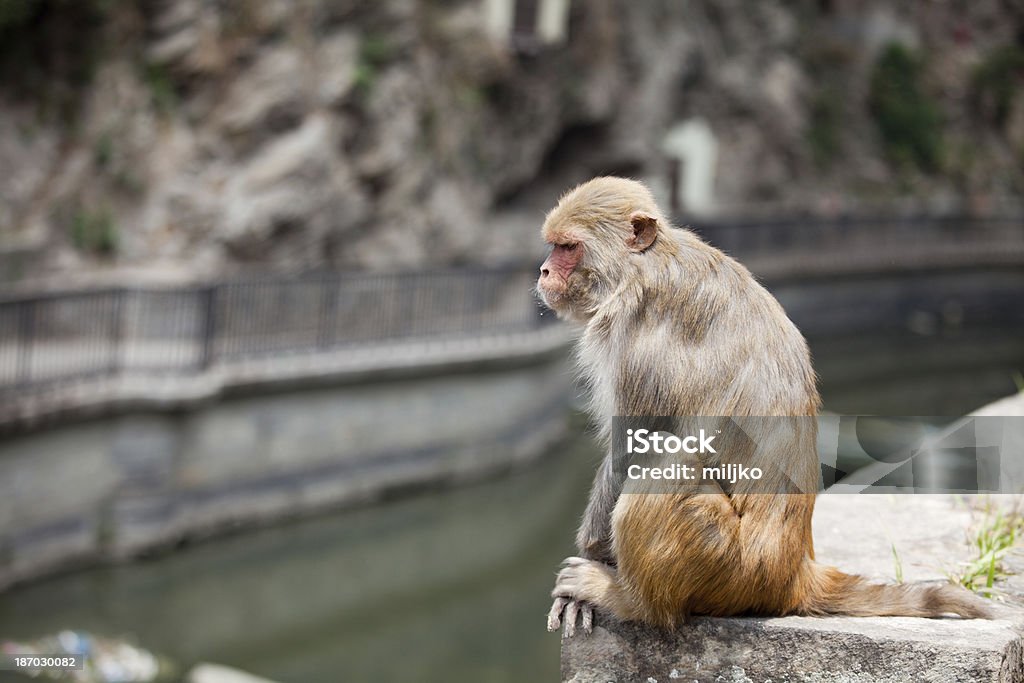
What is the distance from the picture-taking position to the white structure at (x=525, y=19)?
20.9 m

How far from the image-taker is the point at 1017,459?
4.93m

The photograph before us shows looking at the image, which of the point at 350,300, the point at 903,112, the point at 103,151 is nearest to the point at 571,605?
the point at 350,300

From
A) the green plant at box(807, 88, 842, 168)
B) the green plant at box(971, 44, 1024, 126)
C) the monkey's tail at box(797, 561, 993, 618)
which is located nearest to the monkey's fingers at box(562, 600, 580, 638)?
the monkey's tail at box(797, 561, 993, 618)

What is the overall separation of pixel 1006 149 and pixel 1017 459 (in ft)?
101

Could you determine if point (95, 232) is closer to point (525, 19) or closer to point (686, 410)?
point (525, 19)

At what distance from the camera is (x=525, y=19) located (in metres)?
21.4

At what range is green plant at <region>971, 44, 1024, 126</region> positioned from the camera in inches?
1262

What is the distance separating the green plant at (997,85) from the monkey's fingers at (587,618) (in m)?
32.2

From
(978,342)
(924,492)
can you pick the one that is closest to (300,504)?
(924,492)

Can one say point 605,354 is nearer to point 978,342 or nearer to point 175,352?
point 175,352

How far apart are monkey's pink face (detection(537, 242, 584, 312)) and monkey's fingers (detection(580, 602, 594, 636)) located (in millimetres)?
1000

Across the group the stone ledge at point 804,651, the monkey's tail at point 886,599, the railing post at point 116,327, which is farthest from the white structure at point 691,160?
the stone ledge at point 804,651

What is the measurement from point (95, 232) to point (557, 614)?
14.3 m

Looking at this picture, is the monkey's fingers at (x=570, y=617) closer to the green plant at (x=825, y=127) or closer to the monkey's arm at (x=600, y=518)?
the monkey's arm at (x=600, y=518)
